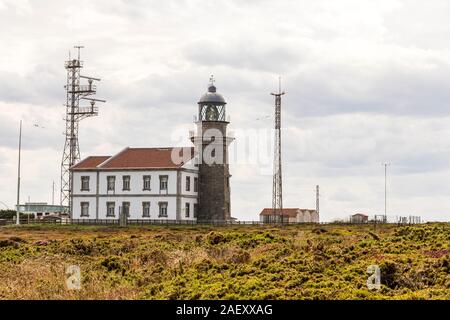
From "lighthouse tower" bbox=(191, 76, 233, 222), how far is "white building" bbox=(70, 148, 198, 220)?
2.35 ft

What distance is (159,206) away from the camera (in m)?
63.8

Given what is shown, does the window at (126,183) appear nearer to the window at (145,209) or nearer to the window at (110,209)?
the window at (110,209)

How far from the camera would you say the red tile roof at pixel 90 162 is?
67062 millimetres

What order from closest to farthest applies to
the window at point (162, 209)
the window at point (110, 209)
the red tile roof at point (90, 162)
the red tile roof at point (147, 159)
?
the window at point (162, 209)
the red tile roof at point (147, 159)
the window at point (110, 209)
the red tile roof at point (90, 162)

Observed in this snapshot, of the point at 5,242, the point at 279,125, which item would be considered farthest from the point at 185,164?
the point at 5,242

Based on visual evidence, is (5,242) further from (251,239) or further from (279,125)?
(279,125)

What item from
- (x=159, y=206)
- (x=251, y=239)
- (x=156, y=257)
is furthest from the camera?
(x=159, y=206)

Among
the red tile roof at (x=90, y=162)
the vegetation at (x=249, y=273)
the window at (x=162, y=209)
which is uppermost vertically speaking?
the red tile roof at (x=90, y=162)

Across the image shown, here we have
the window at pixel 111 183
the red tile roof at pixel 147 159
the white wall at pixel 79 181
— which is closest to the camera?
the red tile roof at pixel 147 159

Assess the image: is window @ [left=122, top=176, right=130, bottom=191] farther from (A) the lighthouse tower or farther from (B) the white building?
(A) the lighthouse tower

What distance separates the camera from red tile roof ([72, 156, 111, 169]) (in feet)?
220

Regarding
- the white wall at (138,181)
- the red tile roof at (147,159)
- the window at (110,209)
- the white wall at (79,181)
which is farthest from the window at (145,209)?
the white wall at (79,181)

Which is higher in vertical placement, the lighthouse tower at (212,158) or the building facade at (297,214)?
the lighthouse tower at (212,158)

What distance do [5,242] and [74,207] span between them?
35685 mm
